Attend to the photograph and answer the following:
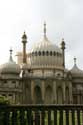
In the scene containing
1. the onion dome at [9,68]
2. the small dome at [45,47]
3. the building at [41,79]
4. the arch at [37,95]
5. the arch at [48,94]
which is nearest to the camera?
the building at [41,79]

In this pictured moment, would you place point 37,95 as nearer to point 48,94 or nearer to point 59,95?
point 48,94

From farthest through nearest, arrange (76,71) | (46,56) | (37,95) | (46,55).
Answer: (76,71) < (46,55) < (46,56) < (37,95)

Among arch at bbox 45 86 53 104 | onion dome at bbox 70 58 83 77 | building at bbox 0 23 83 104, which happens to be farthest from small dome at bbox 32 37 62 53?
arch at bbox 45 86 53 104

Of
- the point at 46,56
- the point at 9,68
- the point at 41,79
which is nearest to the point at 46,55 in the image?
the point at 46,56

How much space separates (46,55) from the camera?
56.2 metres

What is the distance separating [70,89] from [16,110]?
158 ft

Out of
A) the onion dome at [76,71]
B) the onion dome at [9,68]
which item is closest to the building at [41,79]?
the onion dome at [9,68]

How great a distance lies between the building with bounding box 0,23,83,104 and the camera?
53.1 meters

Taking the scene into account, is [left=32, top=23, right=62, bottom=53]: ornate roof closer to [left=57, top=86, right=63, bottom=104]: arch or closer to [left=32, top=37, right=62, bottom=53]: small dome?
[left=32, top=37, right=62, bottom=53]: small dome

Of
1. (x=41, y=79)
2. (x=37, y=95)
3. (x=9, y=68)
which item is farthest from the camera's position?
(x=9, y=68)

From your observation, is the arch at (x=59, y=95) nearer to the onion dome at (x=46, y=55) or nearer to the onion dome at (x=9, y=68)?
the onion dome at (x=46, y=55)

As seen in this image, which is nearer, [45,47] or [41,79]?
[41,79]

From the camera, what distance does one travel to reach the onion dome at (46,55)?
55500 millimetres

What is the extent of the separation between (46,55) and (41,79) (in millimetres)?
4372
